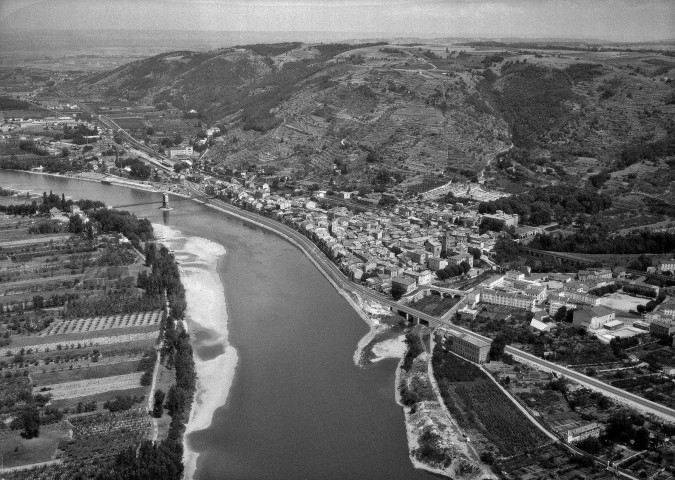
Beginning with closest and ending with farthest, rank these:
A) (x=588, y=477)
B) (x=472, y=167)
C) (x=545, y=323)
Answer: (x=588, y=477), (x=545, y=323), (x=472, y=167)

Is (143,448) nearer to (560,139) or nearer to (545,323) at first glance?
(545,323)

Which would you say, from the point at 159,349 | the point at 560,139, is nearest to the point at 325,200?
the point at 560,139

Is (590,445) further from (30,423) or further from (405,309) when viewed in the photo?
(30,423)

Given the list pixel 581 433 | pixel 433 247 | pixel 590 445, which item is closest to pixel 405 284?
pixel 433 247

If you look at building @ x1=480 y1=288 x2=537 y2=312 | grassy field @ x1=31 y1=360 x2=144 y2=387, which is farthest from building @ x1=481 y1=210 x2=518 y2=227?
grassy field @ x1=31 y1=360 x2=144 y2=387

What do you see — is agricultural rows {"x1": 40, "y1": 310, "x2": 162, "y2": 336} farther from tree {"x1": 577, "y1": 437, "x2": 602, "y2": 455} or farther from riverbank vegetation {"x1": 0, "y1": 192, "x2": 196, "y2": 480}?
tree {"x1": 577, "y1": 437, "x2": 602, "y2": 455}

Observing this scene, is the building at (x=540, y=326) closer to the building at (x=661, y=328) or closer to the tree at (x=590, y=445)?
the building at (x=661, y=328)
